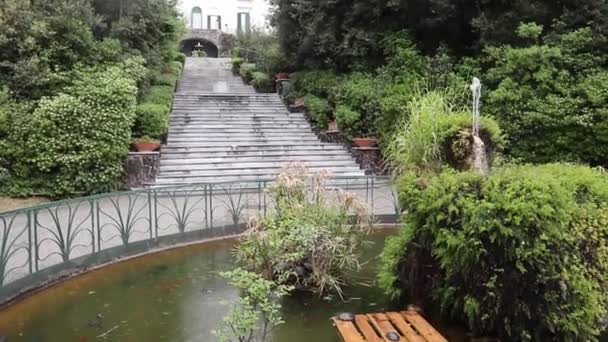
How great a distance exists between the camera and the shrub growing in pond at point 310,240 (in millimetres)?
5801

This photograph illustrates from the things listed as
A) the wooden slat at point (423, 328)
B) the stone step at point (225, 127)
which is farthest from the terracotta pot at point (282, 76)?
the wooden slat at point (423, 328)

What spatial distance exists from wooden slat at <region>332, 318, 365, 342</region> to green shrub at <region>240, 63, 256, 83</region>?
19.4 m

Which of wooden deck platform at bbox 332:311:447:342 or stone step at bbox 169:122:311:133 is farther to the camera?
stone step at bbox 169:122:311:133

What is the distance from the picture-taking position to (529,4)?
13336 millimetres

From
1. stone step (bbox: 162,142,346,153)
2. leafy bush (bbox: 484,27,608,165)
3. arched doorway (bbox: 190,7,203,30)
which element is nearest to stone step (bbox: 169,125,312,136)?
stone step (bbox: 162,142,346,153)

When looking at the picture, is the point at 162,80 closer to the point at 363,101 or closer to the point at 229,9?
the point at 363,101

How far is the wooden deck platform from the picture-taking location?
391 centimetres

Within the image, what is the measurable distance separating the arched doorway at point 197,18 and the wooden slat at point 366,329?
132 ft

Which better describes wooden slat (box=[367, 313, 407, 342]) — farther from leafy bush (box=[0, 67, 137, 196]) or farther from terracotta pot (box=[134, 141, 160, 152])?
terracotta pot (box=[134, 141, 160, 152])

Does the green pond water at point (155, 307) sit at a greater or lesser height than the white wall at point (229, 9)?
lesser

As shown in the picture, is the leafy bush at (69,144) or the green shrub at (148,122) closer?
the leafy bush at (69,144)

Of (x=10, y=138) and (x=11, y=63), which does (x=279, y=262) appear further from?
(x=11, y=63)

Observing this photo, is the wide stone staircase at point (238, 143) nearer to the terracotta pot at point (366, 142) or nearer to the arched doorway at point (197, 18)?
the terracotta pot at point (366, 142)

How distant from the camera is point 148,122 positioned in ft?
41.6
